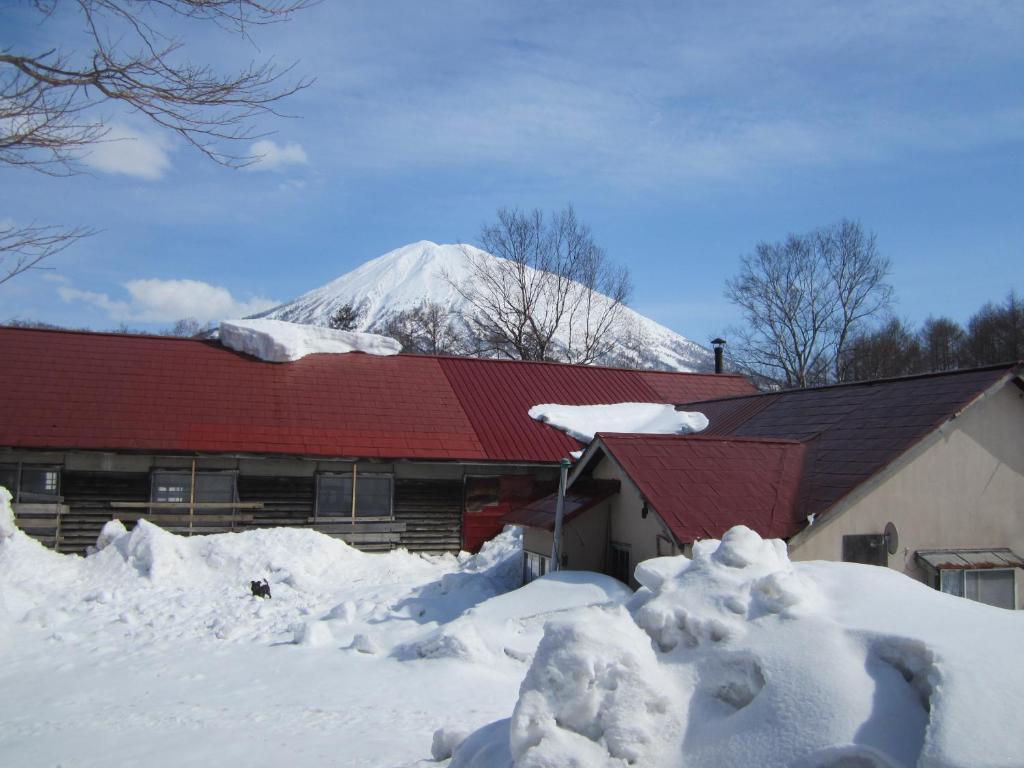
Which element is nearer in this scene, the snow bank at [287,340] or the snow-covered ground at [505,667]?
the snow-covered ground at [505,667]

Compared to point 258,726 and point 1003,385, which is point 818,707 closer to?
point 258,726

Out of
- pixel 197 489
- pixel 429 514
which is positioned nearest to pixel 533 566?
pixel 429 514

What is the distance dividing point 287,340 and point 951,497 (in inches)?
619

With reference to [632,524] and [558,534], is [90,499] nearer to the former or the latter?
[558,534]

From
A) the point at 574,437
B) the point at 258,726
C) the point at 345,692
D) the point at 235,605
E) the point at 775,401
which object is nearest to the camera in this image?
the point at 258,726

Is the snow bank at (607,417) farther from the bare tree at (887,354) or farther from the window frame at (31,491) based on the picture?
the bare tree at (887,354)

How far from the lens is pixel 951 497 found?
42.2 feet

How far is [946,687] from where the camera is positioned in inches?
170

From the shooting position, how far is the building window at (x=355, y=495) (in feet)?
63.6

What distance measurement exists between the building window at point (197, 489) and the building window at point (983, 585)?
44.5ft

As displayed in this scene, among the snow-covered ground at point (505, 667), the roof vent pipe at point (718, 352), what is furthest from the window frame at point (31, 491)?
the roof vent pipe at point (718, 352)

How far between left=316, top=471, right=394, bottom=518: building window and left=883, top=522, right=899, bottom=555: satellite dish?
10869 mm

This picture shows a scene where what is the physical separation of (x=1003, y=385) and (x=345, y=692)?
1033 cm

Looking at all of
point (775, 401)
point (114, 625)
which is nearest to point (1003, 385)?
point (775, 401)
